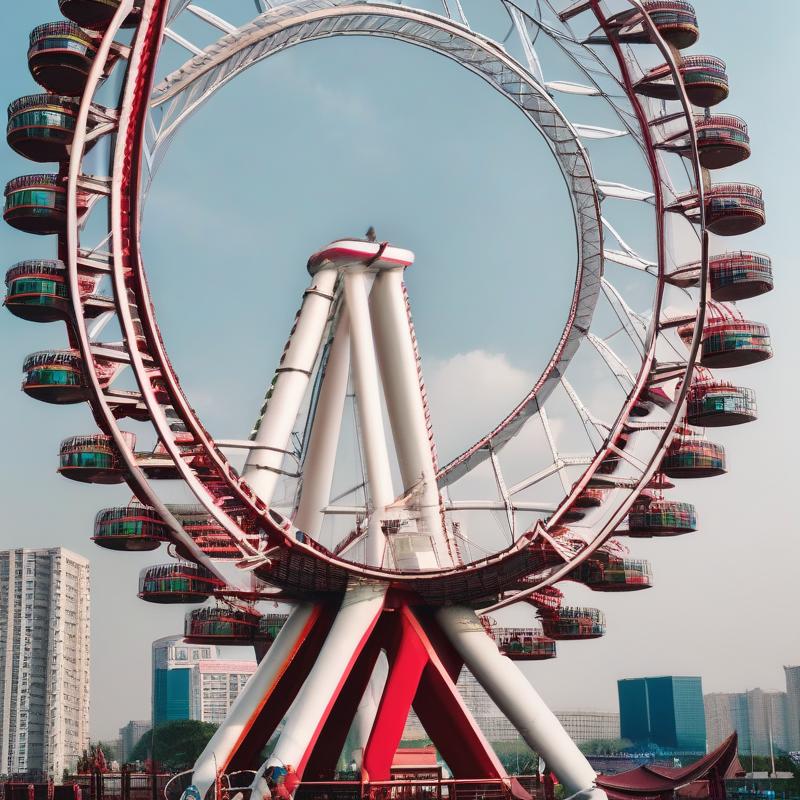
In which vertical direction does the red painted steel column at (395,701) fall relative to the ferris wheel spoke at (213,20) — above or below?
below

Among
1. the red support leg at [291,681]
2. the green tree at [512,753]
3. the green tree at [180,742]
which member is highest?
the red support leg at [291,681]

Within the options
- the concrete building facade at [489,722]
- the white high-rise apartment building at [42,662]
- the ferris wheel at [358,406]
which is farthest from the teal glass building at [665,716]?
the ferris wheel at [358,406]

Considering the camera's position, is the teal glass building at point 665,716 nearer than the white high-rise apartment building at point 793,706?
No

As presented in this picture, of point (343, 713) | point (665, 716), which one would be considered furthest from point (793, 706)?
point (343, 713)

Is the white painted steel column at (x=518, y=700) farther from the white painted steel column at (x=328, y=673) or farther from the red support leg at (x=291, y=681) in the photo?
the red support leg at (x=291, y=681)

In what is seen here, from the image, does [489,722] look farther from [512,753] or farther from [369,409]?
[369,409]

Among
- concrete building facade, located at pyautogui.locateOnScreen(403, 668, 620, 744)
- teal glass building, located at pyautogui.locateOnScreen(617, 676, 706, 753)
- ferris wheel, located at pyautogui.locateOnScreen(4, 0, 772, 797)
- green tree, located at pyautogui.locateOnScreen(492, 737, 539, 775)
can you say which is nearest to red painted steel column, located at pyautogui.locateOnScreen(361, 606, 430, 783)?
ferris wheel, located at pyautogui.locateOnScreen(4, 0, 772, 797)
